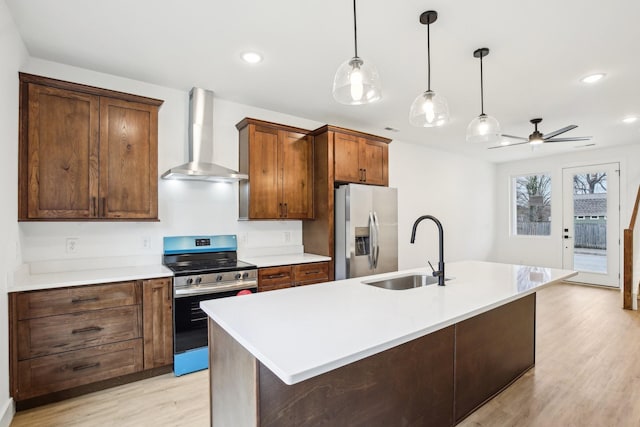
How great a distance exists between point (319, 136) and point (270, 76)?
104 centimetres

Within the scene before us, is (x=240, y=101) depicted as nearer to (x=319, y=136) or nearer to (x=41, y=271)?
(x=319, y=136)

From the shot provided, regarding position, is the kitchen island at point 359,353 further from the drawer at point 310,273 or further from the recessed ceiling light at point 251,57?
the recessed ceiling light at point 251,57

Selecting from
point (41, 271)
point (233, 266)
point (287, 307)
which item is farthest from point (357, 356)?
point (41, 271)

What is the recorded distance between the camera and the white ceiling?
201cm

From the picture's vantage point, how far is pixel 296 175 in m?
3.73

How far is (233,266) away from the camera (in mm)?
2986

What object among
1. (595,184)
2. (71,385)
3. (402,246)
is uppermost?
(595,184)

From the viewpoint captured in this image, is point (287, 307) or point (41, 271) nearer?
point (287, 307)

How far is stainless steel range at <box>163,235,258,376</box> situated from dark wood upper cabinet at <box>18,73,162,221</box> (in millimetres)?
522

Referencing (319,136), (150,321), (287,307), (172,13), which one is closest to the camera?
(287,307)

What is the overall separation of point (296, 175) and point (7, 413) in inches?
116

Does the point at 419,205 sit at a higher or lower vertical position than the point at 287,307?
higher

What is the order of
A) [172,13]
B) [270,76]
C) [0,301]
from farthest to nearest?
[270,76], [172,13], [0,301]

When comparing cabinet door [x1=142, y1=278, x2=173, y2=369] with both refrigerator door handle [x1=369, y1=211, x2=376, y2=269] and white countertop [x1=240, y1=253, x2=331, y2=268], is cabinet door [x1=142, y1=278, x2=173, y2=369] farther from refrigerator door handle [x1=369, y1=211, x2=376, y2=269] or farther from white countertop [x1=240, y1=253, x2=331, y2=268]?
refrigerator door handle [x1=369, y1=211, x2=376, y2=269]
